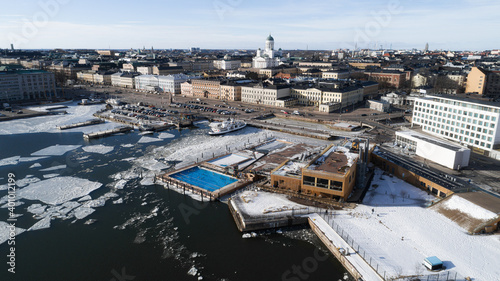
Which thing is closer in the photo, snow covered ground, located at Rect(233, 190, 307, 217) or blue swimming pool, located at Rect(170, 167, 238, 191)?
snow covered ground, located at Rect(233, 190, 307, 217)

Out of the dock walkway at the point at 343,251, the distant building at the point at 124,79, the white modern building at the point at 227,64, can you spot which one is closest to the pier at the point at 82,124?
the dock walkway at the point at 343,251

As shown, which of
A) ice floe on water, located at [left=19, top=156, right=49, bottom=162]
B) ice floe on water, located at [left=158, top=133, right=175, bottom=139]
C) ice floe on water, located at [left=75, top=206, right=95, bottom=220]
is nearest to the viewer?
ice floe on water, located at [left=75, top=206, right=95, bottom=220]

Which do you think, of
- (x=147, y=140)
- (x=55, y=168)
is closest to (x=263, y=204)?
(x=55, y=168)

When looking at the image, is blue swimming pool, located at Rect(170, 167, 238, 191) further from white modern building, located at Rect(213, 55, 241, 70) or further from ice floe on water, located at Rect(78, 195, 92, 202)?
white modern building, located at Rect(213, 55, 241, 70)

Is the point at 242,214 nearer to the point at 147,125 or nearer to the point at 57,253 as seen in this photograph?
the point at 57,253

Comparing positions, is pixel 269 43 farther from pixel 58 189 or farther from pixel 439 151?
pixel 58 189

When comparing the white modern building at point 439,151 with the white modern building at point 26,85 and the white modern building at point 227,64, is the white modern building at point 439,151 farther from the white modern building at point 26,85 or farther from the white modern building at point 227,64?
the white modern building at point 227,64

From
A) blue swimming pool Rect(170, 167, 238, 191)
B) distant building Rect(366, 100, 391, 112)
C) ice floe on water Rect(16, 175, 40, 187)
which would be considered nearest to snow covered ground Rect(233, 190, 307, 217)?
blue swimming pool Rect(170, 167, 238, 191)
